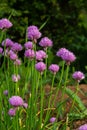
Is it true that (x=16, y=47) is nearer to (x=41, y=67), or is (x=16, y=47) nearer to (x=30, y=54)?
(x=30, y=54)

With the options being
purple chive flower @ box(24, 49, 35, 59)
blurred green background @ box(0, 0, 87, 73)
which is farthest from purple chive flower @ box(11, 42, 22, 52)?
blurred green background @ box(0, 0, 87, 73)

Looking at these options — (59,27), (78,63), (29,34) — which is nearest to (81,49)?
(78,63)

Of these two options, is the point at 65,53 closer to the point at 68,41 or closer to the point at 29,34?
the point at 29,34

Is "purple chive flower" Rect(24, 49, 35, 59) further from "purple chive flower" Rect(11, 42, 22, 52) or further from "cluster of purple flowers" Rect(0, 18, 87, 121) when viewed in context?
"purple chive flower" Rect(11, 42, 22, 52)

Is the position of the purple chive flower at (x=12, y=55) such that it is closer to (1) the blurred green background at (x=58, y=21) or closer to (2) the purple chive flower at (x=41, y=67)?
(2) the purple chive flower at (x=41, y=67)

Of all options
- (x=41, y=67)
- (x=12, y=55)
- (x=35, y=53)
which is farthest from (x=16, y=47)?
(x=41, y=67)

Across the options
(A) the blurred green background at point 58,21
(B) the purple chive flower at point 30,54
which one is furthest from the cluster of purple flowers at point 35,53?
(A) the blurred green background at point 58,21

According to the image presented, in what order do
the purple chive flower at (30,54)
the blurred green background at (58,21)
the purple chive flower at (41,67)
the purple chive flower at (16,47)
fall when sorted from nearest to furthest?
1. the purple chive flower at (41,67)
2. the purple chive flower at (30,54)
3. the purple chive flower at (16,47)
4. the blurred green background at (58,21)

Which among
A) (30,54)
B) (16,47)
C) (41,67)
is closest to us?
(41,67)
